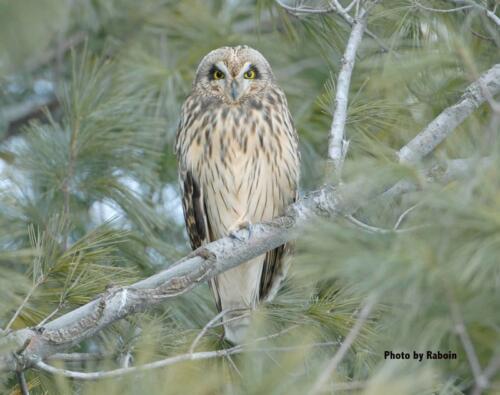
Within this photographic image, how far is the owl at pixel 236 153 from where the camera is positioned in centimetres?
324

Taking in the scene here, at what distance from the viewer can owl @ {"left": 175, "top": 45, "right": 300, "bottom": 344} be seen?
10.6 feet

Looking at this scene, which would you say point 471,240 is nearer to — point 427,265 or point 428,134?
point 427,265

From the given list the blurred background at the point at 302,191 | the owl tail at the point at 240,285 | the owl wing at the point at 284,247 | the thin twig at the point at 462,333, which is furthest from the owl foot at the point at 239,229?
the thin twig at the point at 462,333

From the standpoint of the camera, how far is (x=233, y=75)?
3.40 meters

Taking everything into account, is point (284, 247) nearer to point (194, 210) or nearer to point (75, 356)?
point (194, 210)

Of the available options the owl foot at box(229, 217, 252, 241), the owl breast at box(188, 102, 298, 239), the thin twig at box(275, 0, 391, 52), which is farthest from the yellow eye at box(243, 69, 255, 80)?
the owl foot at box(229, 217, 252, 241)

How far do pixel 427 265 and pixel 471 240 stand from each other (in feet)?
0.33

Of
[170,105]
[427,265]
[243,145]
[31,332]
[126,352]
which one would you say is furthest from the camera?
[170,105]

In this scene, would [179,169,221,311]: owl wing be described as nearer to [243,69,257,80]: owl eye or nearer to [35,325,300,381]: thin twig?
[243,69,257,80]: owl eye

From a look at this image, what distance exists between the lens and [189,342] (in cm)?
266

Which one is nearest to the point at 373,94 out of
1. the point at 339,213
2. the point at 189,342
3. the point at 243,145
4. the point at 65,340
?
the point at 243,145

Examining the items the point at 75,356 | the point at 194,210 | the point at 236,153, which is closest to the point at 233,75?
the point at 236,153

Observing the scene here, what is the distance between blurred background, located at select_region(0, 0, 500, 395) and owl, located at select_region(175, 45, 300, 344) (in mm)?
186

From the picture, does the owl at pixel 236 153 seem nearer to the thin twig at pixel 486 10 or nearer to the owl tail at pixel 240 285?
the owl tail at pixel 240 285
